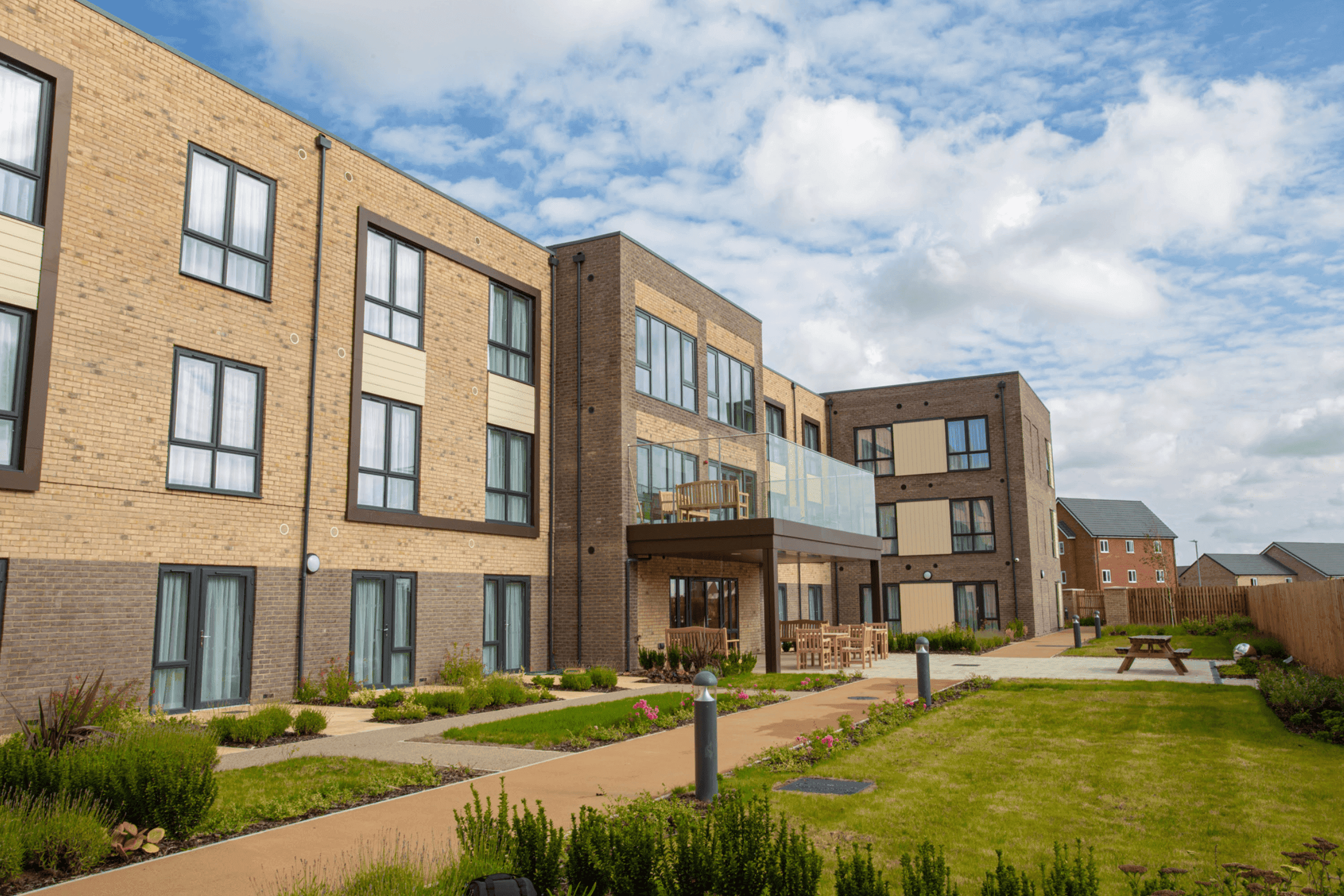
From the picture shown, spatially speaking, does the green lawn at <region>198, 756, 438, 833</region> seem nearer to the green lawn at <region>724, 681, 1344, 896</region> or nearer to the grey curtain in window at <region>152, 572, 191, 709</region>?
the green lawn at <region>724, 681, 1344, 896</region>

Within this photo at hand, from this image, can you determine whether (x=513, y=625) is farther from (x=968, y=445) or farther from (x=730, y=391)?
(x=968, y=445)

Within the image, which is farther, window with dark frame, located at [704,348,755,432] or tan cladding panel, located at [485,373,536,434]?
window with dark frame, located at [704,348,755,432]

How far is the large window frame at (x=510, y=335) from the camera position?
19.6 meters

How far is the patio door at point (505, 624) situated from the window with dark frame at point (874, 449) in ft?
68.2

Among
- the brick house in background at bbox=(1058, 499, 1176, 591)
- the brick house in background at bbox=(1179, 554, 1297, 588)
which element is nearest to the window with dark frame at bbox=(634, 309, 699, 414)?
the brick house in background at bbox=(1058, 499, 1176, 591)

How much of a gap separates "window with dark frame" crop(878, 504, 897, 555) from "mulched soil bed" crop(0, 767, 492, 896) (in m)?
29.9

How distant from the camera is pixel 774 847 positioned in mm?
4641

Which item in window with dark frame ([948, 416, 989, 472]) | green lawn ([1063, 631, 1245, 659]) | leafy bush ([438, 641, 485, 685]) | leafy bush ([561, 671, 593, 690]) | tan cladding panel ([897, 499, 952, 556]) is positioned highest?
window with dark frame ([948, 416, 989, 472])

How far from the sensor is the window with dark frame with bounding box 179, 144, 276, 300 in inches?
532

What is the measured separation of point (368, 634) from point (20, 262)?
7.64m

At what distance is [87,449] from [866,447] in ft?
100

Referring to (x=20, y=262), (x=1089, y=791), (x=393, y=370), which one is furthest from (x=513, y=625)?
(x=1089, y=791)

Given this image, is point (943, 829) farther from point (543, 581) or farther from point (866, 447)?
point (866, 447)

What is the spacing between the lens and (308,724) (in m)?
11.0
